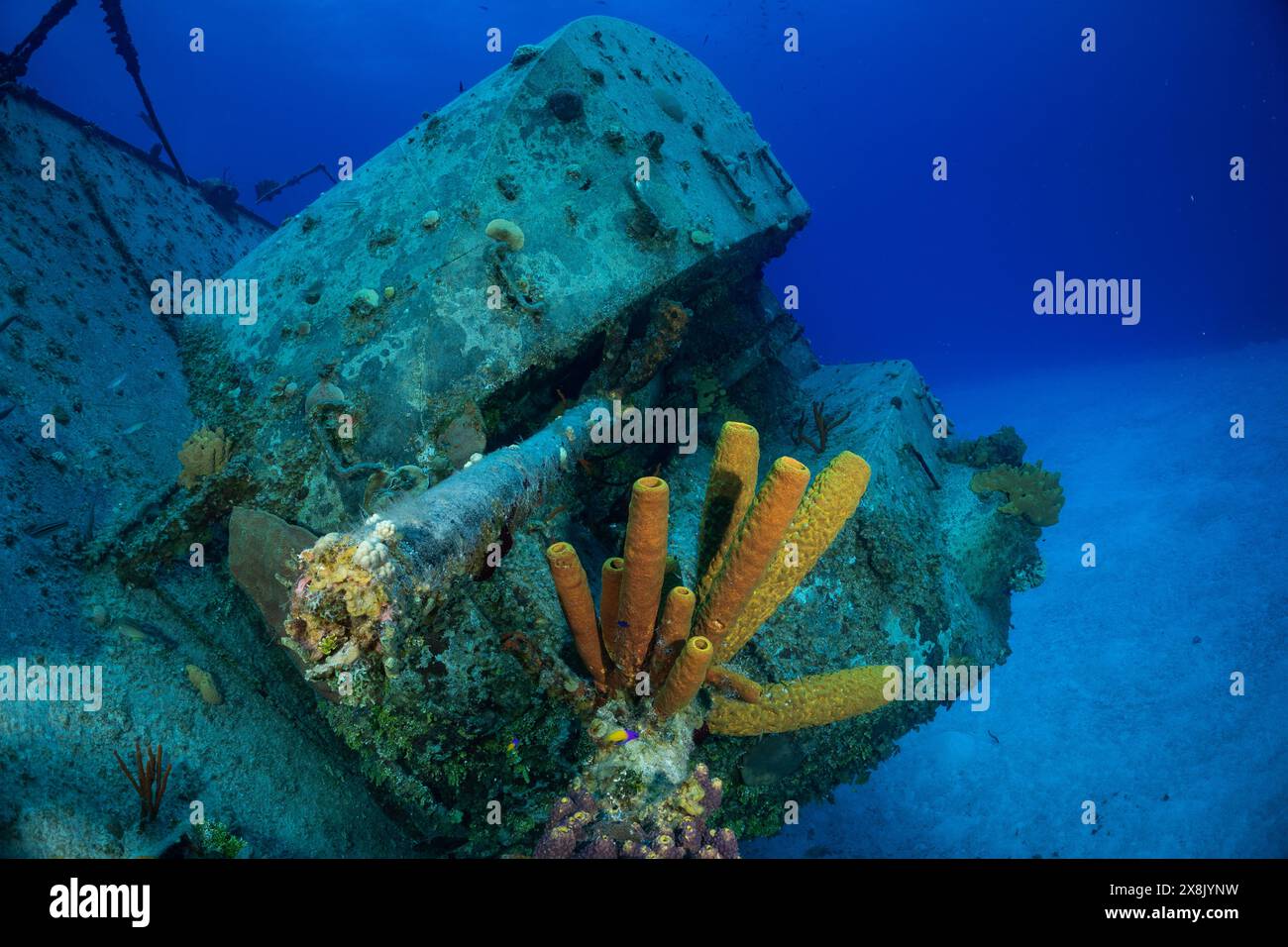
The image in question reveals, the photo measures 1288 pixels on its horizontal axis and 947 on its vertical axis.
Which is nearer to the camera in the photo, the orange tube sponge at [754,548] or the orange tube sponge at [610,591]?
the orange tube sponge at [754,548]

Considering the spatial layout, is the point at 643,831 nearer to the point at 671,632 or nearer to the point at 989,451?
the point at 671,632

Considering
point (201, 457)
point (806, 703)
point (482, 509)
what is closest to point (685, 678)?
point (806, 703)

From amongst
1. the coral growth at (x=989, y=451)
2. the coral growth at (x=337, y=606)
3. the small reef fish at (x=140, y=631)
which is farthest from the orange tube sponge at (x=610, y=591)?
the coral growth at (x=989, y=451)

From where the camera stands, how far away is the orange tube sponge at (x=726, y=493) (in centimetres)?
299

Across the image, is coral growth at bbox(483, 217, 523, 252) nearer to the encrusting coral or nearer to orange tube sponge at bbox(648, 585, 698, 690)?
the encrusting coral

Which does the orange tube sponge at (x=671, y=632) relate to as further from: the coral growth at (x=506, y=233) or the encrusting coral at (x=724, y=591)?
the coral growth at (x=506, y=233)

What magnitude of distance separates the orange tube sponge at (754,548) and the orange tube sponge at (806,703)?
0.50m

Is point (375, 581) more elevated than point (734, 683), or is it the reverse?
point (375, 581)

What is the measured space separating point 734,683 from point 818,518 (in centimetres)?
113

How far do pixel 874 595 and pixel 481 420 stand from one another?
3.78 meters

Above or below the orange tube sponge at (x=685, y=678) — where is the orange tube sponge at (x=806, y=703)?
below

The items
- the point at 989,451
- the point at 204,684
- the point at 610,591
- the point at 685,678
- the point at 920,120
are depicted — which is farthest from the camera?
the point at 920,120

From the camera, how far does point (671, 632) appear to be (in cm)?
291
